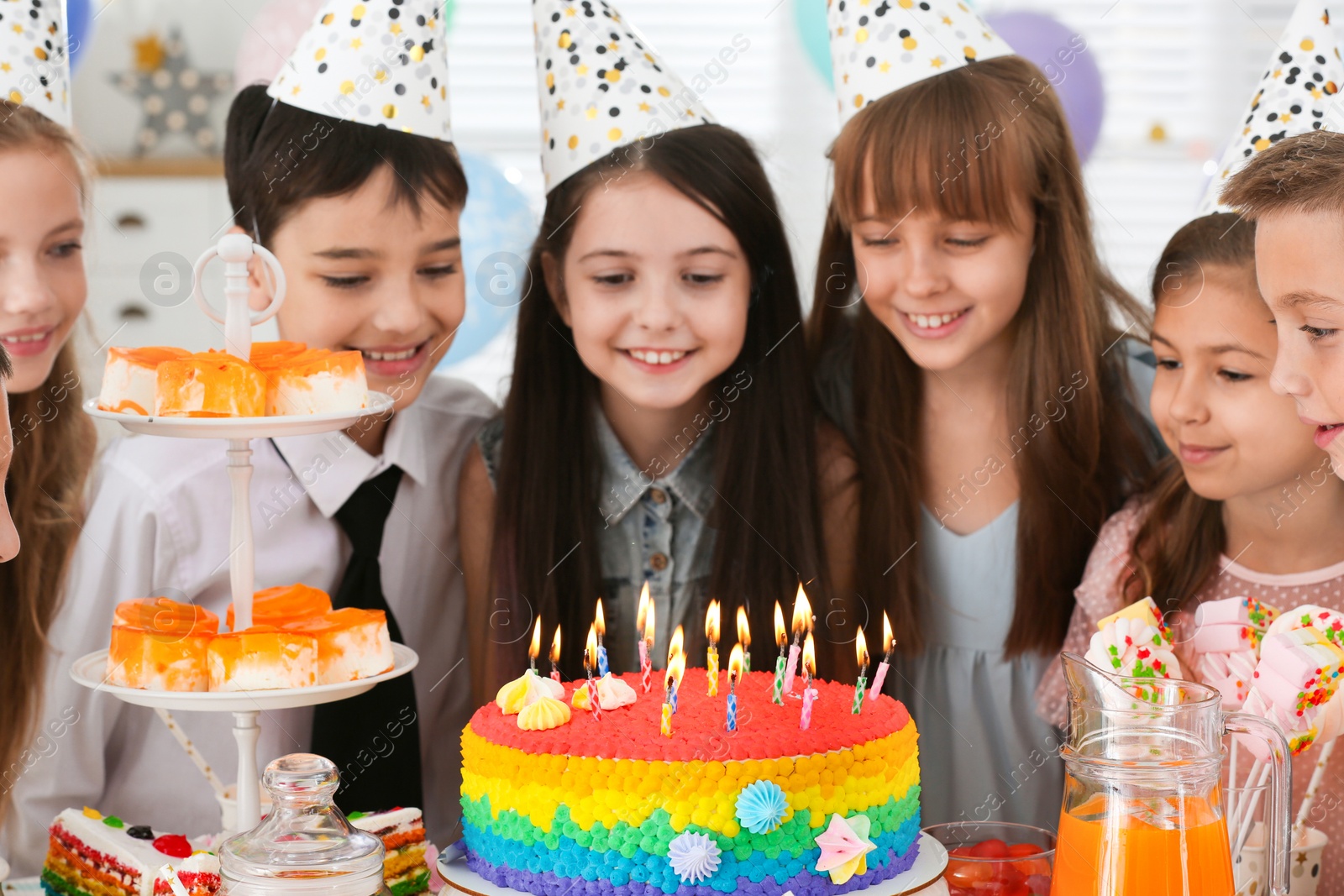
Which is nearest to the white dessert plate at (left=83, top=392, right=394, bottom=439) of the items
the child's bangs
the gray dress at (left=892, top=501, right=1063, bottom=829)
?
the child's bangs

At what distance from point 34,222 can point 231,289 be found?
2.05 ft

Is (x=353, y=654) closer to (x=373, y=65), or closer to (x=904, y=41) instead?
(x=373, y=65)

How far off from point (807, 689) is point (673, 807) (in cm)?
17

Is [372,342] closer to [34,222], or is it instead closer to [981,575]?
[34,222]

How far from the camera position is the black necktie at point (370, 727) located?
5.22 feet

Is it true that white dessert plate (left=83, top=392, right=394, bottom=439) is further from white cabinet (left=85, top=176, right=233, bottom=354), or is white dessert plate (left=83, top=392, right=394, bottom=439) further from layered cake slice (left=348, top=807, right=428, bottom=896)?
white cabinet (left=85, top=176, right=233, bottom=354)

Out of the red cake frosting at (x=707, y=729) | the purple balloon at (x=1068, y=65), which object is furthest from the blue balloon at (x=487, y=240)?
the red cake frosting at (x=707, y=729)

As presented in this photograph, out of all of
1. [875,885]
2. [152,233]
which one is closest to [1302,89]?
[875,885]

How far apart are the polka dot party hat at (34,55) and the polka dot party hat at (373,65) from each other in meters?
0.30

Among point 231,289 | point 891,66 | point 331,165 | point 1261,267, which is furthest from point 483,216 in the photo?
point 1261,267

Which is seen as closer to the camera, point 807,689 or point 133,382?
point 807,689

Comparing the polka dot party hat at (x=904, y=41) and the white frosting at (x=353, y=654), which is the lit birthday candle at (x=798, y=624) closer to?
the white frosting at (x=353, y=654)

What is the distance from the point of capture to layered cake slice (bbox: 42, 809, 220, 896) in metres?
1.03

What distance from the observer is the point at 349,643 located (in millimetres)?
1170
